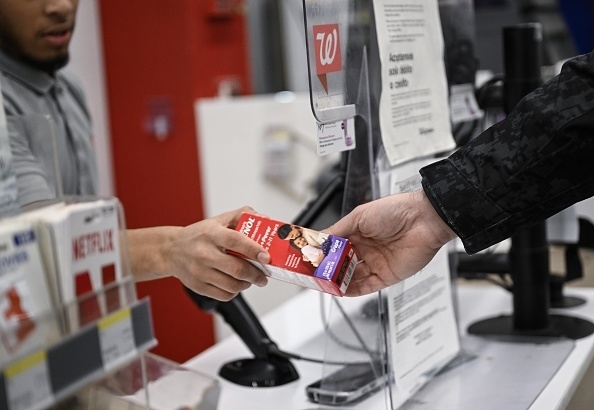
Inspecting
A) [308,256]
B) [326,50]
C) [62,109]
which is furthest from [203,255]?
[62,109]

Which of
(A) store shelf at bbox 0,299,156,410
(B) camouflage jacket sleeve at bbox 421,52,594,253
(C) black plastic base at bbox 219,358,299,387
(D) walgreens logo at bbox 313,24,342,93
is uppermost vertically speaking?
(D) walgreens logo at bbox 313,24,342,93

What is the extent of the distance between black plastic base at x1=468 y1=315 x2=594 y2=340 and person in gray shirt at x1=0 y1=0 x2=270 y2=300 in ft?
2.21

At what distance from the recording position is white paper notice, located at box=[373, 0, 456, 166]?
1346 mm

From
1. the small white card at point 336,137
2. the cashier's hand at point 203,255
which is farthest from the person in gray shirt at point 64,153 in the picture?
the small white card at point 336,137

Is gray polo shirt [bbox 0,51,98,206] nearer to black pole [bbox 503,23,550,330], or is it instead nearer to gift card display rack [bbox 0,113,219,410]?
gift card display rack [bbox 0,113,219,410]

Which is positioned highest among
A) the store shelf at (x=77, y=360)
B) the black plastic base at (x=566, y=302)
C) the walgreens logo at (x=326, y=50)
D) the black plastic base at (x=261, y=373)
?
the walgreens logo at (x=326, y=50)

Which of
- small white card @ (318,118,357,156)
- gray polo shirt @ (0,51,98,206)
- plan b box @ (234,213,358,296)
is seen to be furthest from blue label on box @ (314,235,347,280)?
gray polo shirt @ (0,51,98,206)

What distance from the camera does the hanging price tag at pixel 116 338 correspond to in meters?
0.83

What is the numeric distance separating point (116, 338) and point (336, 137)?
1.66ft

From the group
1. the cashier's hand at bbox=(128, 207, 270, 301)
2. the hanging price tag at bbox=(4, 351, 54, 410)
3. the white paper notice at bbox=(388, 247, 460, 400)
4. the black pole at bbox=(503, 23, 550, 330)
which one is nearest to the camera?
the hanging price tag at bbox=(4, 351, 54, 410)

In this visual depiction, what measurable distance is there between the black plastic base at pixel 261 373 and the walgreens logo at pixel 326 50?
0.54 metres

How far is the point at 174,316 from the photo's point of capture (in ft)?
12.7

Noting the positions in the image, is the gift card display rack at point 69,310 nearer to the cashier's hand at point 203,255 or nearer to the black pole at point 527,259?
the cashier's hand at point 203,255

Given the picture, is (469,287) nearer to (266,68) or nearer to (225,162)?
(225,162)
